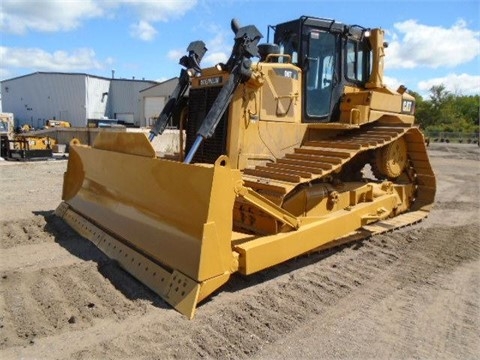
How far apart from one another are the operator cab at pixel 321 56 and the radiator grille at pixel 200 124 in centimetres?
132

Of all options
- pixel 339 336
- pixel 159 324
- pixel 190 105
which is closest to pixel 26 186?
pixel 190 105

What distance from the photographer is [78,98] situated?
40.2 metres

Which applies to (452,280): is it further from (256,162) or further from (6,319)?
(6,319)

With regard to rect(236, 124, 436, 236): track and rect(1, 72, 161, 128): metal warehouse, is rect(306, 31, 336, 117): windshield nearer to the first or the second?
rect(236, 124, 436, 236): track

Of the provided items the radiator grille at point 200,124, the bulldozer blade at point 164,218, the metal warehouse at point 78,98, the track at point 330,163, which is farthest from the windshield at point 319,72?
the metal warehouse at point 78,98

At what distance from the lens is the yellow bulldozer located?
3758mm

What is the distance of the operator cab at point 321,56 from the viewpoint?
5844 millimetres

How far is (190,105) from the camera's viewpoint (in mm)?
5922

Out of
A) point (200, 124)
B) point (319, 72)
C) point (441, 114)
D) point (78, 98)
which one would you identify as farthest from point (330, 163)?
point (441, 114)

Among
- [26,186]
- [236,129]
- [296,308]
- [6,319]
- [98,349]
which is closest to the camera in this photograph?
[98,349]

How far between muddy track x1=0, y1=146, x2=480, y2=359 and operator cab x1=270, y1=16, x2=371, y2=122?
83.3 inches

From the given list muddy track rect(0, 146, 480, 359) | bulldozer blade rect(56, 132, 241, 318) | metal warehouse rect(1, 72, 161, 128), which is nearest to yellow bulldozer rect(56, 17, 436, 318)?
bulldozer blade rect(56, 132, 241, 318)

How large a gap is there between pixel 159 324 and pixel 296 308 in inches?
51.3

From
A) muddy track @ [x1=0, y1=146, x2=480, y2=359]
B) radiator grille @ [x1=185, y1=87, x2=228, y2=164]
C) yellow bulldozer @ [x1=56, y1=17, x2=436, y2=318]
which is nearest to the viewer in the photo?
muddy track @ [x1=0, y1=146, x2=480, y2=359]
